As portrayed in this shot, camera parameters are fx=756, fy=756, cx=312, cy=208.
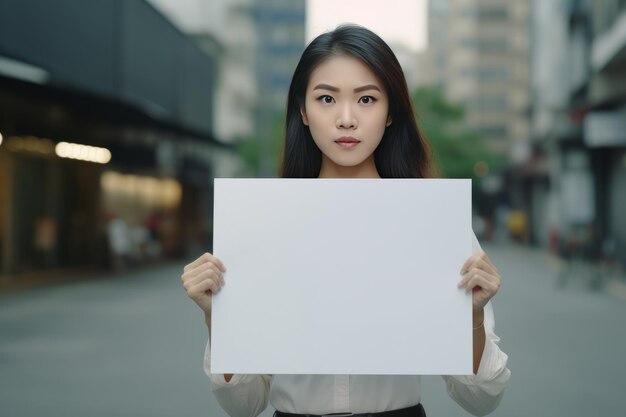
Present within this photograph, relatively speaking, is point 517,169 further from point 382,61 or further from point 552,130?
point 382,61

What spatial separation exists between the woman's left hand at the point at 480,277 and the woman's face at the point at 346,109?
21.0 inches

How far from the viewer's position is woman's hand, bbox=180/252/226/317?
1848mm

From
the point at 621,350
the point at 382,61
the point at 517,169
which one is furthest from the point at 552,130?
the point at 382,61

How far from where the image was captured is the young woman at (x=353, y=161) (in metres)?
2.01

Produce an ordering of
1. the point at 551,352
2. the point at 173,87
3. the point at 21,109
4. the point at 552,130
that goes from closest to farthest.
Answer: the point at 551,352
the point at 21,109
the point at 173,87
the point at 552,130

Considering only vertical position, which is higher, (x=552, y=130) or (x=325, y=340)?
(x=552, y=130)

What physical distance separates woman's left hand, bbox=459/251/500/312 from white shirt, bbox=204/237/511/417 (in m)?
0.20

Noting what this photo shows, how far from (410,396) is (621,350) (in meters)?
7.12

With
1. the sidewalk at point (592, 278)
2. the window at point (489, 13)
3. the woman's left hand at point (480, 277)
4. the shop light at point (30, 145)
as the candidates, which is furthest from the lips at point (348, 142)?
the window at point (489, 13)

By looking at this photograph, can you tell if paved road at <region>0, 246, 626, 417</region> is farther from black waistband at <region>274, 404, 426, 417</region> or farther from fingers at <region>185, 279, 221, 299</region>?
fingers at <region>185, 279, 221, 299</region>

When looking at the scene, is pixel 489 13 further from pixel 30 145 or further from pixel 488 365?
pixel 488 365

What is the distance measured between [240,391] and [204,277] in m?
0.43

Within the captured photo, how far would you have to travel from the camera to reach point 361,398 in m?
2.09

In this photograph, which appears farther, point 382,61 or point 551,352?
point 551,352
